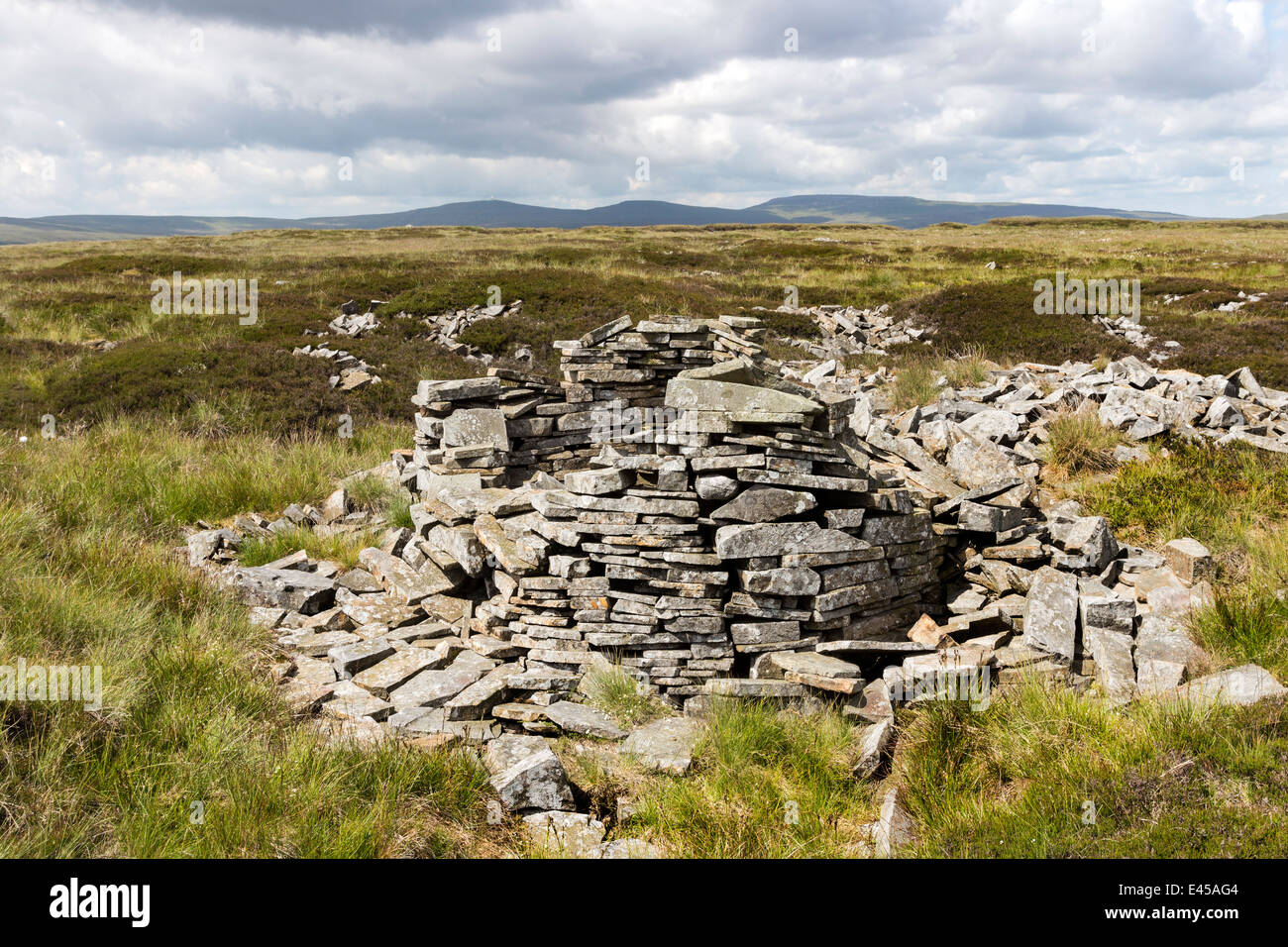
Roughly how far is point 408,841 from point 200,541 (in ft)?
19.0

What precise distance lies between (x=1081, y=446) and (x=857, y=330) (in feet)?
46.0

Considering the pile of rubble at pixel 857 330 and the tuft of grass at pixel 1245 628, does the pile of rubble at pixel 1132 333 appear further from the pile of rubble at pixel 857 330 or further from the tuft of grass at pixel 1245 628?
the tuft of grass at pixel 1245 628

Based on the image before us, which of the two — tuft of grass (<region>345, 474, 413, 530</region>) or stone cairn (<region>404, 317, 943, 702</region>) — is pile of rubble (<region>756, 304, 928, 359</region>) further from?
stone cairn (<region>404, 317, 943, 702</region>)

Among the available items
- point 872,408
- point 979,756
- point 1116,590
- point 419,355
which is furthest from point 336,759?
point 419,355

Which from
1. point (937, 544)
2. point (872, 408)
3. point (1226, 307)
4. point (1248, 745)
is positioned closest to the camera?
point (1248, 745)

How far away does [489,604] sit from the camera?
6.68m

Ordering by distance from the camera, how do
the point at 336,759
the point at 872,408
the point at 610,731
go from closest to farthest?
the point at 336,759 < the point at 610,731 < the point at 872,408

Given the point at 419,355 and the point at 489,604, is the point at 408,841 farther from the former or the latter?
the point at 419,355

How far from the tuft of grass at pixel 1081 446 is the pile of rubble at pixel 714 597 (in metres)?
1.08

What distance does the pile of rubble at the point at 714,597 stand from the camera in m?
5.29

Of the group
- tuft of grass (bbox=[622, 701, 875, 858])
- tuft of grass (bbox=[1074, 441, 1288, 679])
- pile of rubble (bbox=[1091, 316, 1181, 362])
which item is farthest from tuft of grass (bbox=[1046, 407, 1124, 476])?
pile of rubble (bbox=[1091, 316, 1181, 362])

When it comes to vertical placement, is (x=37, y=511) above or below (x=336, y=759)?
above

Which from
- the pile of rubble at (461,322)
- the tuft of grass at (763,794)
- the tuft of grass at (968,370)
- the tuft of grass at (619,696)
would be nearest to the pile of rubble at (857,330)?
the tuft of grass at (968,370)

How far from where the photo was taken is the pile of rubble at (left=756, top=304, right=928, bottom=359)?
806 inches
